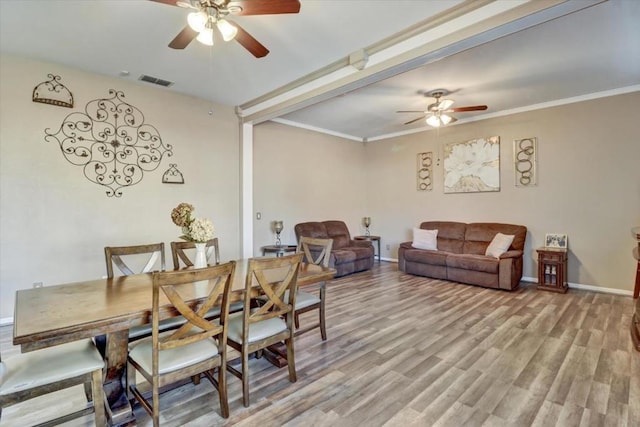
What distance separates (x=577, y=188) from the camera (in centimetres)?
492

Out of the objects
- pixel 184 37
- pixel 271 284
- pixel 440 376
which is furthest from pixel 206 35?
pixel 440 376

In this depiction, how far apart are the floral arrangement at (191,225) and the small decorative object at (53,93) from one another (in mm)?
2578

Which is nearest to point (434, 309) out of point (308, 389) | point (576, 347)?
point (576, 347)

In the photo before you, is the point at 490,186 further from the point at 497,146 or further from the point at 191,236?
the point at 191,236

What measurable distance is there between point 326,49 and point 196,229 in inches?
89.1

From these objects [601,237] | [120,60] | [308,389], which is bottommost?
[308,389]

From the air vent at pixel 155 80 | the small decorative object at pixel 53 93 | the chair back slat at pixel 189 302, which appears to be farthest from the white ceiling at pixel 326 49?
the chair back slat at pixel 189 302

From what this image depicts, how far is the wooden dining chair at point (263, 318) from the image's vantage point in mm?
2057

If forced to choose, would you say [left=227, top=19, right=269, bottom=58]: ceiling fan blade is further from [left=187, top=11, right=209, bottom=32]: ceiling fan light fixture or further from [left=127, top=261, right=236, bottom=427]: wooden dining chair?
[left=127, top=261, right=236, bottom=427]: wooden dining chair

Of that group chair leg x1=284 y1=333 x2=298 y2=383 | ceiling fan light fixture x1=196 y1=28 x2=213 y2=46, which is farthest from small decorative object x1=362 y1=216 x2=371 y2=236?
ceiling fan light fixture x1=196 y1=28 x2=213 y2=46

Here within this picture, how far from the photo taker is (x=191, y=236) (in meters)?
2.45

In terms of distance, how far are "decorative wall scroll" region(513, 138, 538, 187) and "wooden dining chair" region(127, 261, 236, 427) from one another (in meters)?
5.42

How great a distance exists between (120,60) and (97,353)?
320cm

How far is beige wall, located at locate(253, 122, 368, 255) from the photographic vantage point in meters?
5.82
